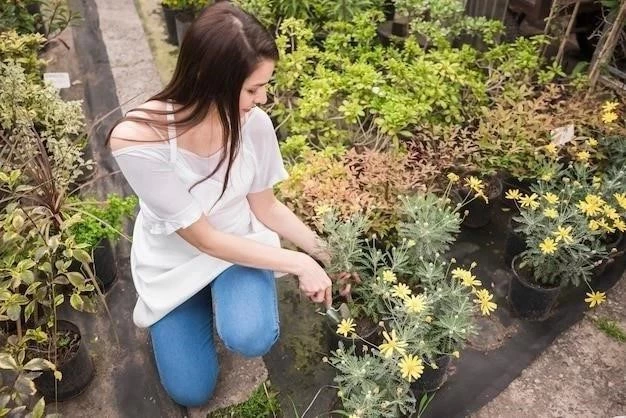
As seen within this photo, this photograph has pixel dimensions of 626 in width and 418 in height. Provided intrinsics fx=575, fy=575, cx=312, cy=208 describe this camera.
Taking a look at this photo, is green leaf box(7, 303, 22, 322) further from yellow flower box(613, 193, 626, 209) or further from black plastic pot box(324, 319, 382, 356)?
yellow flower box(613, 193, 626, 209)

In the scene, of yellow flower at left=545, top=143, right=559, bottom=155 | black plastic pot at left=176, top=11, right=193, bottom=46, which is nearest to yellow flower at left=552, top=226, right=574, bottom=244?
yellow flower at left=545, top=143, right=559, bottom=155

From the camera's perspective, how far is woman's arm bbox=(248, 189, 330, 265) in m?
2.31

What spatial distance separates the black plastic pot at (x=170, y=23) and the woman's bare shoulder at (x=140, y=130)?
9.28 feet

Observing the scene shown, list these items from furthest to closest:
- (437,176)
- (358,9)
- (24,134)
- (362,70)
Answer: (358,9) < (362,70) < (437,176) < (24,134)

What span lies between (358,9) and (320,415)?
8.29 ft

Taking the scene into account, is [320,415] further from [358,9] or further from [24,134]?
[358,9]

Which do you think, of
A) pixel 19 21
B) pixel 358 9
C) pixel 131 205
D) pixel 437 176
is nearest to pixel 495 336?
pixel 437 176

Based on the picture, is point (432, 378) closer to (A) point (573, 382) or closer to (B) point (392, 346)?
(B) point (392, 346)

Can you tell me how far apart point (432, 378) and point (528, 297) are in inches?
26.5

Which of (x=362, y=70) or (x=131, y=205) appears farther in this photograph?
(x=362, y=70)

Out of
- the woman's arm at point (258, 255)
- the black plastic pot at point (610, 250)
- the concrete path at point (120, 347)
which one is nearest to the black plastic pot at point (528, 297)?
the black plastic pot at point (610, 250)

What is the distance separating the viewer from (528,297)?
268 centimetres

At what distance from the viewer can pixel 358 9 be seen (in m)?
3.70

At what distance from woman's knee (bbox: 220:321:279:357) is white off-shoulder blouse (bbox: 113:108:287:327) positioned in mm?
226
